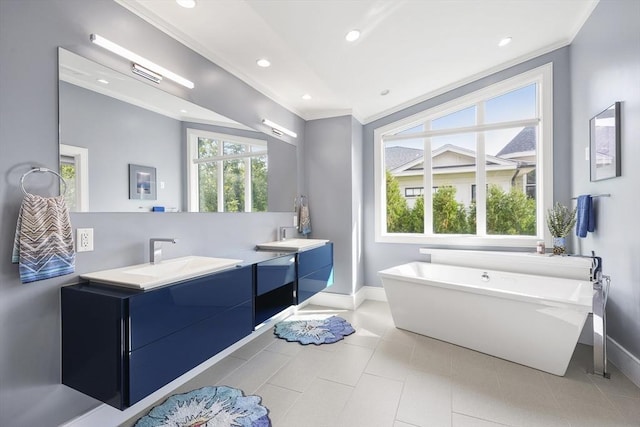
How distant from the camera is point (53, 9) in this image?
1.51m

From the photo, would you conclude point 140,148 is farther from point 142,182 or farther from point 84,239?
point 84,239

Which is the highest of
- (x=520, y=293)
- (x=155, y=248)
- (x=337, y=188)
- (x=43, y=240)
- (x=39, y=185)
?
(x=337, y=188)

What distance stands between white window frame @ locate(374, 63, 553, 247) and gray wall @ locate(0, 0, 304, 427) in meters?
3.10

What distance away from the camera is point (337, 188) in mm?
3928

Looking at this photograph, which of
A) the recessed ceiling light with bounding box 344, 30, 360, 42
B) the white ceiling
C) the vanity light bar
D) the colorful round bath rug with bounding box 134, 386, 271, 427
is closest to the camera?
the colorful round bath rug with bounding box 134, 386, 271, 427

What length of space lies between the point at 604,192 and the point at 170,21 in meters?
3.75

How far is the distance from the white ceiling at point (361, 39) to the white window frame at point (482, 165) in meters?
0.25

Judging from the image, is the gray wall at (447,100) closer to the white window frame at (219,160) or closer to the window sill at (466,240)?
the window sill at (466,240)

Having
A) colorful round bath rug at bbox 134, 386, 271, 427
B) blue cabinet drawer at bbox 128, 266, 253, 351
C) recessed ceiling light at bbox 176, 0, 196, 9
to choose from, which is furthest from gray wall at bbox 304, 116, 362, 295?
recessed ceiling light at bbox 176, 0, 196, 9

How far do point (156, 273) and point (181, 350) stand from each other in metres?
0.47

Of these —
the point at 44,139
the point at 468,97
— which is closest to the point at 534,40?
the point at 468,97

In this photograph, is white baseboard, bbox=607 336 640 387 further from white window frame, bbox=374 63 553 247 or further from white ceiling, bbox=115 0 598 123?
white ceiling, bbox=115 0 598 123

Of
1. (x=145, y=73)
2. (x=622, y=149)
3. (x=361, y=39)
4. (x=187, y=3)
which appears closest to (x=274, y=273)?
(x=145, y=73)

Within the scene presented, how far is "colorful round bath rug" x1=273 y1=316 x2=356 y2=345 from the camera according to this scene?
9.68 ft
